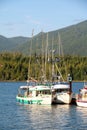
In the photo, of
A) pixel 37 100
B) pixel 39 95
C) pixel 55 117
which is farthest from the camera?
pixel 37 100

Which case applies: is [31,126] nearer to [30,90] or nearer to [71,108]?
[71,108]

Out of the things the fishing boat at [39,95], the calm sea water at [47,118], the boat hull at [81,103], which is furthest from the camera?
the fishing boat at [39,95]

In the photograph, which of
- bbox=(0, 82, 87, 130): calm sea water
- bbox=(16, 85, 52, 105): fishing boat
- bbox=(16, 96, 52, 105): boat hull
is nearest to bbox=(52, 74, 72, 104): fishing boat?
bbox=(16, 85, 52, 105): fishing boat

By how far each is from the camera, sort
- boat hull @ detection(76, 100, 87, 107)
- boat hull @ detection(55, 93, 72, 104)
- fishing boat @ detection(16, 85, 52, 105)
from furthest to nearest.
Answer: boat hull @ detection(55, 93, 72, 104) < fishing boat @ detection(16, 85, 52, 105) < boat hull @ detection(76, 100, 87, 107)

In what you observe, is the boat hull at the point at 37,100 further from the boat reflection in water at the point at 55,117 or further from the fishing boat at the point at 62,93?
the fishing boat at the point at 62,93

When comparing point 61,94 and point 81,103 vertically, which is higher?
point 61,94

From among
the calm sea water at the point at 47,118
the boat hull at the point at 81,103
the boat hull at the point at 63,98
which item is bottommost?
the calm sea water at the point at 47,118

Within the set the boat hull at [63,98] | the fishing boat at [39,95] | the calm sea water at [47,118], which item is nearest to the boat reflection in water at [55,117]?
the calm sea water at [47,118]

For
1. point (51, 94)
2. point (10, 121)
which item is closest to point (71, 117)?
point (10, 121)

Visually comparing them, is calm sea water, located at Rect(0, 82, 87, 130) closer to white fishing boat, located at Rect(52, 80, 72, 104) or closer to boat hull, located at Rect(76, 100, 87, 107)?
boat hull, located at Rect(76, 100, 87, 107)

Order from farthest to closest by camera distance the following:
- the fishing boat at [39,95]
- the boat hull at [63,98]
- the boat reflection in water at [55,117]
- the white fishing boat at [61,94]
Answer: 1. the white fishing boat at [61,94]
2. the boat hull at [63,98]
3. the fishing boat at [39,95]
4. the boat reflection in water at [55,117]

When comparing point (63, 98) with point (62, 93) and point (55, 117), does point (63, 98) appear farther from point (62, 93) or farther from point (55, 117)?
point (55, 117)

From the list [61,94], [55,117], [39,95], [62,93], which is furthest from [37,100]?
[55,117]

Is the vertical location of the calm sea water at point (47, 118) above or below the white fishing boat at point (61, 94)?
below
